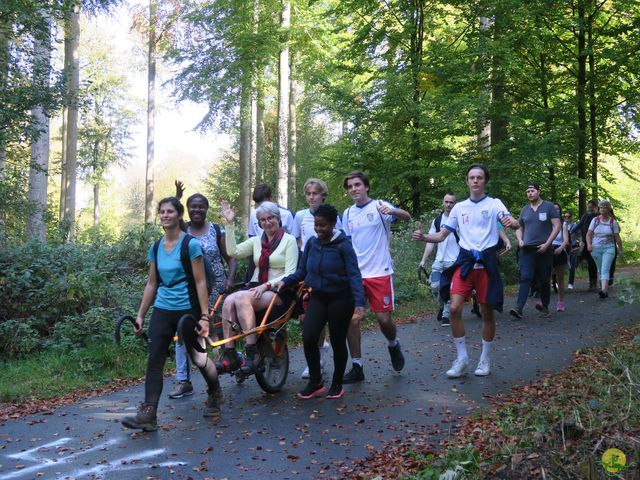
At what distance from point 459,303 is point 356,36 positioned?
50.5 feet

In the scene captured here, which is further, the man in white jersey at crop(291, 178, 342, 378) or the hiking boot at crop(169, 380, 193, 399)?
the man in white jersey at crop(291, 178, 342, 378)

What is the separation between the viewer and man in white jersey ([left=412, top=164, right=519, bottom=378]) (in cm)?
708

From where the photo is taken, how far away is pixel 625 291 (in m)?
5.62

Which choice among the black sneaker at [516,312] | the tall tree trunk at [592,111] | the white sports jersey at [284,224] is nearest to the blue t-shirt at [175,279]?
the white sports jersey at [284,224]

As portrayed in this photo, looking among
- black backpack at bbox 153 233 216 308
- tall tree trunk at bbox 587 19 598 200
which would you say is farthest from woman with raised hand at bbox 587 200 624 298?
black backpack at bbox 153 233 216 308

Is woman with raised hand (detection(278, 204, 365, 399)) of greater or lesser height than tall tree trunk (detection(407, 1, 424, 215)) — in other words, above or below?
below

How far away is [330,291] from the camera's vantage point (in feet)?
21.2

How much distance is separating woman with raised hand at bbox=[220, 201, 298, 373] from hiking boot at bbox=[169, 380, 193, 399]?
1.01 m

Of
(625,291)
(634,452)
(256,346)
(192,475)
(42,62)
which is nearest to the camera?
(634,452)

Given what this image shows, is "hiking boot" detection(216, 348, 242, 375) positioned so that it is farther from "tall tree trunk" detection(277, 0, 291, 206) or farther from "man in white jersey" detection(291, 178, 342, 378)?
"tall tree trunk" detection(277, 0, 291, 206)

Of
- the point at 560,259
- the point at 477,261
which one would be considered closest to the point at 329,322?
the point at 477,261

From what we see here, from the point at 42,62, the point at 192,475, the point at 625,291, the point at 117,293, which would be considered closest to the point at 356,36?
the point at 42,62

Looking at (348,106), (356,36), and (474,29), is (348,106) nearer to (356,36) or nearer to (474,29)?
(356,36)
